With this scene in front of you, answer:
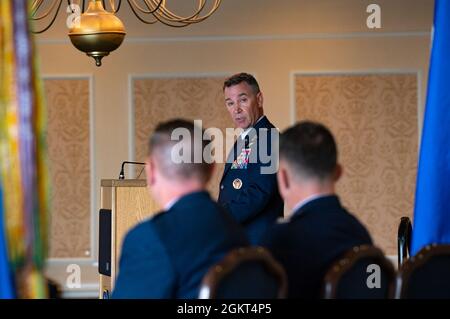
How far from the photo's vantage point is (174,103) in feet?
25.5

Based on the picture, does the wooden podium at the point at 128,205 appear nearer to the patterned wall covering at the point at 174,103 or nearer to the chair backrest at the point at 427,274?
the chair backrest at the point at 427,274

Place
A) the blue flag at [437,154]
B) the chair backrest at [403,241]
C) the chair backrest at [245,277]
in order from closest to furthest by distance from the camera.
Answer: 1. the chair backrest at [245,277]
2. the blue flag at [437,154]
3. the chair backrest at [403,241]

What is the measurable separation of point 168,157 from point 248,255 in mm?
368

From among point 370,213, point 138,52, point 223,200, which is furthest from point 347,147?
point 223,200

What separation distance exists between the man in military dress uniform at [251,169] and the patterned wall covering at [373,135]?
3.62 meters

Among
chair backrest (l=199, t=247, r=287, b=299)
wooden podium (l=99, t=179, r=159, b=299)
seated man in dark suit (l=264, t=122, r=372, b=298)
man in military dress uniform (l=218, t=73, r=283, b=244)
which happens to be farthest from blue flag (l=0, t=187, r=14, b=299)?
wooden podium (l=99, t=179, r=159, b=299)

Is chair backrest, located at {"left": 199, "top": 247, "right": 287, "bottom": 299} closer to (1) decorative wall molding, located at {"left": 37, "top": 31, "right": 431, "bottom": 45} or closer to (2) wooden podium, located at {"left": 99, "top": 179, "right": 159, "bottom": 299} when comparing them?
(2) wooden podium, located at {"left": 99, "top": 179, "right": 159, "bottom": 299}

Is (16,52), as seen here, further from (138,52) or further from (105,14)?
(138,52)

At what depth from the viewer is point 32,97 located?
2090 millimetres

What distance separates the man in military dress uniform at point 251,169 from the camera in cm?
402

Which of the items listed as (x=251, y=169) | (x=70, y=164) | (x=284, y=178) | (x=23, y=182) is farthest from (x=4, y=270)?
(x=70, y=164)

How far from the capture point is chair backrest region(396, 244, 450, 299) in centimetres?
243

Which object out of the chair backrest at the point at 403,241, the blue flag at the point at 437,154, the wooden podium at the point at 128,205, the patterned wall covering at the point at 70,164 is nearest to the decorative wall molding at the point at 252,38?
the patterned wall covering at the point at 70,164

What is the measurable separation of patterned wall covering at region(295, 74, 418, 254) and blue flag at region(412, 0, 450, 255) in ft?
16.4
